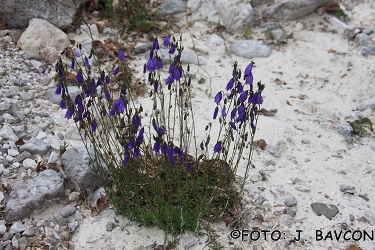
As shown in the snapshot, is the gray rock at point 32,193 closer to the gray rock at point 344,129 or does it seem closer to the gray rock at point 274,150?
the gray rock at point 274,150

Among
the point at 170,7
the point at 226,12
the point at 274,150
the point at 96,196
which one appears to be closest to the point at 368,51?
the point at 226,12

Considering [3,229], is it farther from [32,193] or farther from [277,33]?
[277,33]

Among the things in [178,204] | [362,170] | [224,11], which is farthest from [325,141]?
[224,11]

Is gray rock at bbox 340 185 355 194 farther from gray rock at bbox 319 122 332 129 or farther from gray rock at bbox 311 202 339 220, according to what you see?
gray rock at bbox 319 122 332 129

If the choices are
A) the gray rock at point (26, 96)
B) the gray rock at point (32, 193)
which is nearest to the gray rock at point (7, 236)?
the gray rock at point (32, 193)

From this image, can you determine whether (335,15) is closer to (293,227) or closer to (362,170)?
(362,170)

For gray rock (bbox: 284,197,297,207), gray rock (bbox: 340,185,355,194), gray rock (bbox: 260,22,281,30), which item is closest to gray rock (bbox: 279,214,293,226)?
gray rock (bbox: 284,197,297,207)
